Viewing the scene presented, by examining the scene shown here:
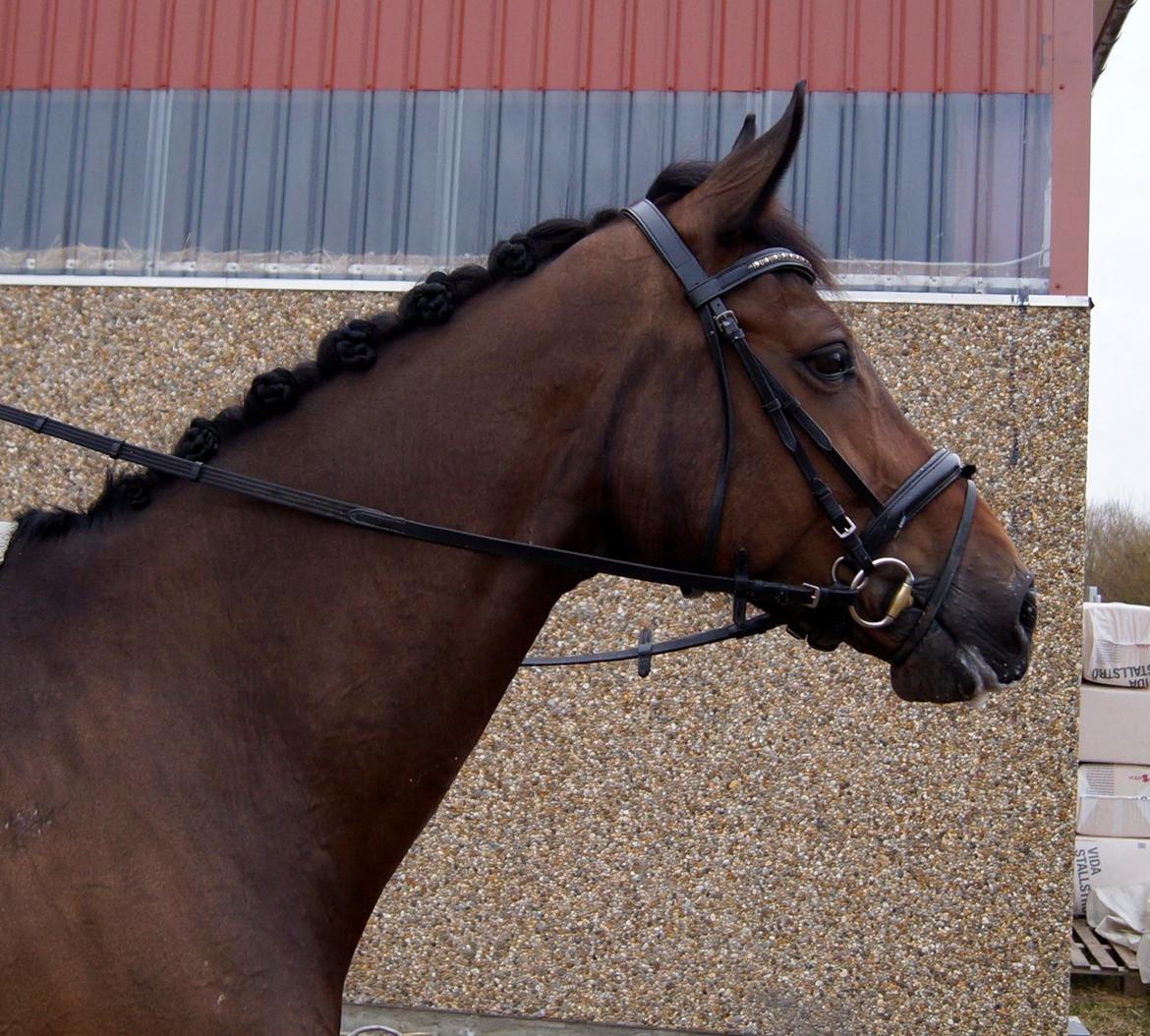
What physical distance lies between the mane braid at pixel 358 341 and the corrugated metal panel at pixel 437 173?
275 cm

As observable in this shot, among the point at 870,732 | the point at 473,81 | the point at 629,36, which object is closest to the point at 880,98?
the point at 629,36

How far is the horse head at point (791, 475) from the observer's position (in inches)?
76.2

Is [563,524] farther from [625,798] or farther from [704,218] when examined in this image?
[625,798]

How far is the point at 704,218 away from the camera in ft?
6.68

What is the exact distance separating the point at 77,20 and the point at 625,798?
4898 millimetres

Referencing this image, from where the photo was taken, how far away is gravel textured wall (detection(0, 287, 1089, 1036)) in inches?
184

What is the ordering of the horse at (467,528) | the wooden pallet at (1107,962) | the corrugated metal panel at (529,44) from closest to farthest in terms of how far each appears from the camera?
the horse at (467,528)
the corrugated metal panel at (529,44)
the wooden pallet at (1107,962)

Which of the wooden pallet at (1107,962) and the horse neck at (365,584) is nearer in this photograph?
the horse neck at (365,584)

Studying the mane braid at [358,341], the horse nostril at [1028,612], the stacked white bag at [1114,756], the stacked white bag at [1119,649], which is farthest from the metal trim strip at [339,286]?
the stacked white bag at [1119,649]

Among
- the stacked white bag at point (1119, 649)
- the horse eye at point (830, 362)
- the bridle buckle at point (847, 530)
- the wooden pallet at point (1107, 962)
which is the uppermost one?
the horse eye at point (830, 362)

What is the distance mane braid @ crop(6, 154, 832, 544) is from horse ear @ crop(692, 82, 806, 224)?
4 cm

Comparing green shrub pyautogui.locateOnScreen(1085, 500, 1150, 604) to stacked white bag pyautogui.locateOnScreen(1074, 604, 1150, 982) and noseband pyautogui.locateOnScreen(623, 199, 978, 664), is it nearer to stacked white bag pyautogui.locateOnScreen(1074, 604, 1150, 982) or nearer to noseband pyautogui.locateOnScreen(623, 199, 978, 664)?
stacked white bag pyautogui.locateOnScreen(1074, 604, 1150, 982)

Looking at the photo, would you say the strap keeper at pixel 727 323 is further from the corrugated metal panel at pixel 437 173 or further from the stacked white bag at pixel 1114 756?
the stacked white bag at pixel 1114 756

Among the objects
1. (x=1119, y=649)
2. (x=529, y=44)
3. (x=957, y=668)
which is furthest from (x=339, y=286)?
(x=1119, y=649)
